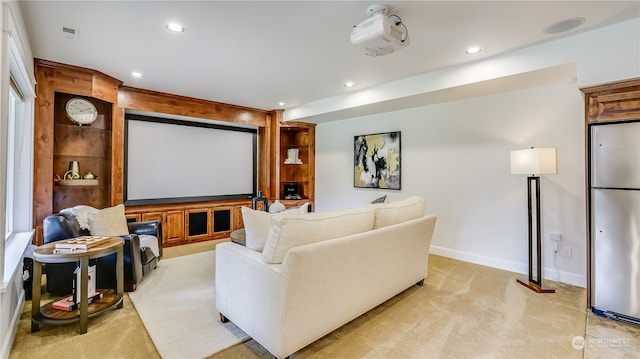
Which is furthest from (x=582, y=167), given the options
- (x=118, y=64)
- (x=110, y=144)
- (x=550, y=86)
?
(x=110, y=144)

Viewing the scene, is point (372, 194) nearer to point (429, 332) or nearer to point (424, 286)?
point (424, 286)

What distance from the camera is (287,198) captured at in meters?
6.20

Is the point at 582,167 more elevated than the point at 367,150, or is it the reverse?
the point at 367,150

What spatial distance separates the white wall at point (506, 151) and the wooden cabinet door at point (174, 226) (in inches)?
132

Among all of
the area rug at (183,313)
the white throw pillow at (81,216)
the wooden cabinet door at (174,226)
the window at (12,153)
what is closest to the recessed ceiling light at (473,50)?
the area rug at (183,313)

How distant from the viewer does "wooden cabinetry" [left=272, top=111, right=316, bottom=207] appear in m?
5.96

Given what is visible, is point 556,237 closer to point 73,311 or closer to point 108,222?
point 73,311

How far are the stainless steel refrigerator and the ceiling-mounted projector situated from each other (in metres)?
1.95

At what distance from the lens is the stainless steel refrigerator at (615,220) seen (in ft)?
7.88

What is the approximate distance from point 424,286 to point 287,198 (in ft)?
11.8

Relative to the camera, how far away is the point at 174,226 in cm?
483

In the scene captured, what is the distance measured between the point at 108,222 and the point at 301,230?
8.30ft

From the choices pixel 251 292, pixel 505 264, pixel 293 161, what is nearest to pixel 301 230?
pixel 251 292

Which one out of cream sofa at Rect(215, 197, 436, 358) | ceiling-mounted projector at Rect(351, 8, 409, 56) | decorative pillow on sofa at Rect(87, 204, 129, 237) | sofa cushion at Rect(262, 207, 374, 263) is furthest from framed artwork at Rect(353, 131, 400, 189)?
decorative pillow on sofa at Rect(87, 204, 129, 237)
